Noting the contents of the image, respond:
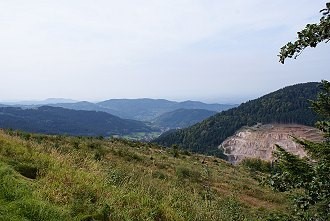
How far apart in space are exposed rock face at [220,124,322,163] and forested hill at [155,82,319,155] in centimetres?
476

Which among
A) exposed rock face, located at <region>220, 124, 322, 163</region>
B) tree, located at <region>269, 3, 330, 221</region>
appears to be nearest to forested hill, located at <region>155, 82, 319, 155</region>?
exposed rock face, located at <region>220, 124, 322, 163</region>

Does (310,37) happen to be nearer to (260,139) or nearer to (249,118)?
(260,139)

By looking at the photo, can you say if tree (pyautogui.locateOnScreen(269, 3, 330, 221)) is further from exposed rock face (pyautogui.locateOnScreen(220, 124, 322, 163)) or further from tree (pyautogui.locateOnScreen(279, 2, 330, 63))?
exposed rock face (pyautogui.locateOnScreen(220, 124, 322, 163))

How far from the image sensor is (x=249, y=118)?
16875cm

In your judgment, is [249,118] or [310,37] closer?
[310,37]

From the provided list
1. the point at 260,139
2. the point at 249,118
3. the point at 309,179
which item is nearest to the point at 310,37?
the point at 309,179

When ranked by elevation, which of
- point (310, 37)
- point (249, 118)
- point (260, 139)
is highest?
point (310, 37)

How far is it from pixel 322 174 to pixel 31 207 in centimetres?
462

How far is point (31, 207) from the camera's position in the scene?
17.5 ft

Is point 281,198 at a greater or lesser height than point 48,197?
lesser

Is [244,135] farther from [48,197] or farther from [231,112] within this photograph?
[48,197]

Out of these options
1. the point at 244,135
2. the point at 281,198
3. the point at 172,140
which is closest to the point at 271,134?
the point at 244,135

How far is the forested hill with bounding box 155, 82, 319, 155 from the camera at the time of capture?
152837 mm

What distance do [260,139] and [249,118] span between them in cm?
2372
